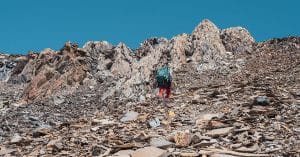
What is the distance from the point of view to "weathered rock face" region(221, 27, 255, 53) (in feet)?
123

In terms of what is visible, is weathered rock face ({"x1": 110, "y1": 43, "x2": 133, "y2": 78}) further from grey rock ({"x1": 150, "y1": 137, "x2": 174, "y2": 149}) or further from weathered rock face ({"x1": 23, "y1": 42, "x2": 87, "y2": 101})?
grey rock ({"x1": 150, "y1": 137, "x2": 174, "y2": 149})

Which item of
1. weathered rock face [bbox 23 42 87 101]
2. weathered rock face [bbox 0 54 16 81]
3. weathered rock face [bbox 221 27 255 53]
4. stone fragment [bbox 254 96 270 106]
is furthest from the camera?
weathered rock face [bbox 0 54 16 81]

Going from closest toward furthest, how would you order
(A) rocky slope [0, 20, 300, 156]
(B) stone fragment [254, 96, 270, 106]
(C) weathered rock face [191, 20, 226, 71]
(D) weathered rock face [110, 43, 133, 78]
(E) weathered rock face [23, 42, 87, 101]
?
(A) rocky slope [0, 20, 300, 156], (B) stone fragment [254, 96, 270, 106], (C) weathered rock face [191, 20, 226, 71], (E) weathered rock face [23, 42, 87, 101], (D) weathered rock face [110, 43, 133, 78]

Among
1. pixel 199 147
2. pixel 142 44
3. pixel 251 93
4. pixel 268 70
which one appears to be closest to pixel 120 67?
pixel 142 44

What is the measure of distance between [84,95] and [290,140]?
18765mm

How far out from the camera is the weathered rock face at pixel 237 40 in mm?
37625

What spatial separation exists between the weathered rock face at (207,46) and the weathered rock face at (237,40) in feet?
1.61

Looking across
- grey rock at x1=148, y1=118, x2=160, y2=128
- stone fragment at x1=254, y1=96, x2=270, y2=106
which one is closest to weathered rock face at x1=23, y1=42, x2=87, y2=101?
grey rock at x1=148, y1=118, x2=160, y2=128

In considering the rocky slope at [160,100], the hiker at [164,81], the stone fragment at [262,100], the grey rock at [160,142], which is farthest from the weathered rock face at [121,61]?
the grey rock at [160,142]

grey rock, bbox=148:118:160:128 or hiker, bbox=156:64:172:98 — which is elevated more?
hiker, bbox=156:64:172:98

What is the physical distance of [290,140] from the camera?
615 inches

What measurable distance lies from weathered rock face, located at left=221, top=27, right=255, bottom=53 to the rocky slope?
0.24 feet

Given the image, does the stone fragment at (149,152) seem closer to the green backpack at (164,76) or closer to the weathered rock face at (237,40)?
the green backpack at (164,76)

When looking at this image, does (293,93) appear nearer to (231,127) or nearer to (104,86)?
(231,127)
